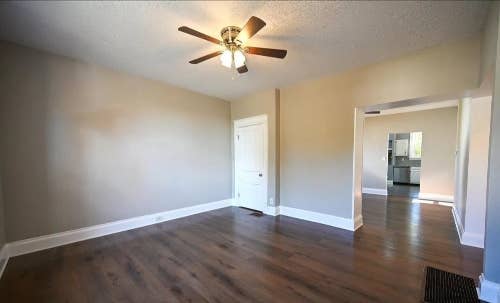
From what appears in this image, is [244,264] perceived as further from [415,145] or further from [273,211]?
[415,145]

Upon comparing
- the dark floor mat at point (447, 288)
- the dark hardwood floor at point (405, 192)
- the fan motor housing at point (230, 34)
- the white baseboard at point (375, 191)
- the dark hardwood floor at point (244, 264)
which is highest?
the fan motor housing at point (230, 34)

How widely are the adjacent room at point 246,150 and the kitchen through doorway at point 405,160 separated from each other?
446cm

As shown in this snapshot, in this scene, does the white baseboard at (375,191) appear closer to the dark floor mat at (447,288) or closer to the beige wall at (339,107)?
the beige wall at (339,107)

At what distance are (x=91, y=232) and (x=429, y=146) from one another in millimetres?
8102

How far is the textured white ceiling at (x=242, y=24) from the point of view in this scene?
1.95 m

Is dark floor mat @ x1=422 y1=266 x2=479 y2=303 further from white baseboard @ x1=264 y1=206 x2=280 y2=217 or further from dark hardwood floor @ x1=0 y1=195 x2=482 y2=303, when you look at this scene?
white baseboard @ x1=264 y1=206 x2=280 y2=217

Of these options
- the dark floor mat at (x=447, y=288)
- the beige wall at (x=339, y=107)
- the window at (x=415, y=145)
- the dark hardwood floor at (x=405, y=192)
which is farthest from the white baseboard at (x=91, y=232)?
the window at (x=415, y=145)

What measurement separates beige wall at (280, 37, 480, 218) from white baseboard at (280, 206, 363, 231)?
0.28 feet

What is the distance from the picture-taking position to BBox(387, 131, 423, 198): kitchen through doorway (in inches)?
320

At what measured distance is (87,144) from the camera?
10.2ft

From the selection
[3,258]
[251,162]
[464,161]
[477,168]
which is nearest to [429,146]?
[464,161]

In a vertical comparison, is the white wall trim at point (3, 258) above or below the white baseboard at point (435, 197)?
above

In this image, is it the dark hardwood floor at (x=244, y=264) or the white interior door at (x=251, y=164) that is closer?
the dark hardwood floor at (x=244, y=264)

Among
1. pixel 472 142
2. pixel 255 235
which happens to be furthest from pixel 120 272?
pixel 472 142
